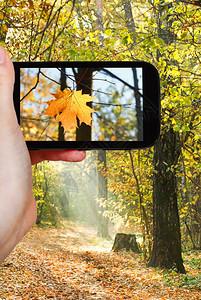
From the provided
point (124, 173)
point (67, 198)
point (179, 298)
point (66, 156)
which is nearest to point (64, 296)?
point (179, 298)

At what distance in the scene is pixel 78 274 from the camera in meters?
3.32

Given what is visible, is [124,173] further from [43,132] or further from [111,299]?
[43,132]

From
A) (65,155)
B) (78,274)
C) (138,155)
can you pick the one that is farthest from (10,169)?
(78,274)

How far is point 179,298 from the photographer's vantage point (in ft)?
8.82

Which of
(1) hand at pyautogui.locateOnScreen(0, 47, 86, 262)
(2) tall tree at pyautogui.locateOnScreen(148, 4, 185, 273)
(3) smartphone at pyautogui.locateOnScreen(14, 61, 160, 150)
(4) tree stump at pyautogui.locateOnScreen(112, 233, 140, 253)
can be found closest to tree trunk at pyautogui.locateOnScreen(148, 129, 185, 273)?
(2) tall tree at pyautogui.locateOnScreen(148, 4, 185, 273)

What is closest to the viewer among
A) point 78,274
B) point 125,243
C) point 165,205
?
point 165,205

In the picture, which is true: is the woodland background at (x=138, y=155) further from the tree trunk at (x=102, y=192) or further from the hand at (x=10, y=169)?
the hand at (x=10, y=169)

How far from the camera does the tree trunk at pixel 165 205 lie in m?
3.01

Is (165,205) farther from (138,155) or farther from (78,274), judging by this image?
(78,274)

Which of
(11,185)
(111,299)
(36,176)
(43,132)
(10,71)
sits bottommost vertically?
(111,299)

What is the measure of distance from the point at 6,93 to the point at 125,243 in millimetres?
3165

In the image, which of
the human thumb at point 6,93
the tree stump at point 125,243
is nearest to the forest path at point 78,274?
the tree stump at point 125,243

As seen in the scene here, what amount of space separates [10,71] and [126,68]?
1.06 ft

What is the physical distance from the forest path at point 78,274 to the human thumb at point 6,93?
2530mm
